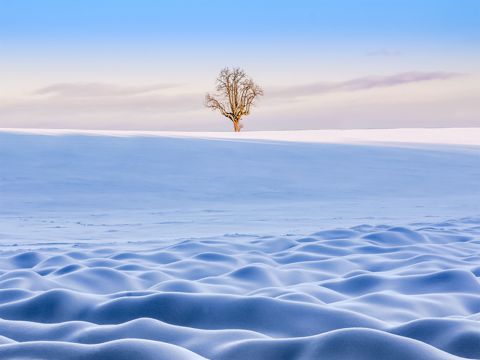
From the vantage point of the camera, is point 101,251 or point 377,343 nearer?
point 377,343

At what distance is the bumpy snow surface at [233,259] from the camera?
6.34 feet

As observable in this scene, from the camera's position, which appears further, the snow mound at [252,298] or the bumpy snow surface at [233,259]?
the bumpy snow surface at [233,259]

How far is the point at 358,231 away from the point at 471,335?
3.46 m

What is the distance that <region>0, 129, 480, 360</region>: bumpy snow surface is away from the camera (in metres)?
1.93

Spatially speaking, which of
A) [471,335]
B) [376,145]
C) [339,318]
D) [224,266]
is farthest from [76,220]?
[376,145]

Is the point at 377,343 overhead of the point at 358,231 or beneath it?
overhead

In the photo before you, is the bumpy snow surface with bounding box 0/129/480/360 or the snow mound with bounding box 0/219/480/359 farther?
the bumpy snow surface with bounding box 0/129/480/360

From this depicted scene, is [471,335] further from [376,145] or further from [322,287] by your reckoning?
[376,145]

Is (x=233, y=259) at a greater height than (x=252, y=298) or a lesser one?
lesser

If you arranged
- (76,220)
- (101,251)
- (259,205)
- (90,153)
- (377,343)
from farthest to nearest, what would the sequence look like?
(90,153)
(259,205)
(76,220)
(101,251)
(377,343)

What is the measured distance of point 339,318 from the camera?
2.29 metres

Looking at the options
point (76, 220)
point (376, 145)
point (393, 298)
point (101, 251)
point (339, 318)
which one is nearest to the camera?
point (339, 318)

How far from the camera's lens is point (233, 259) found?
4.04m

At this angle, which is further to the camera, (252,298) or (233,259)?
(233,259)
